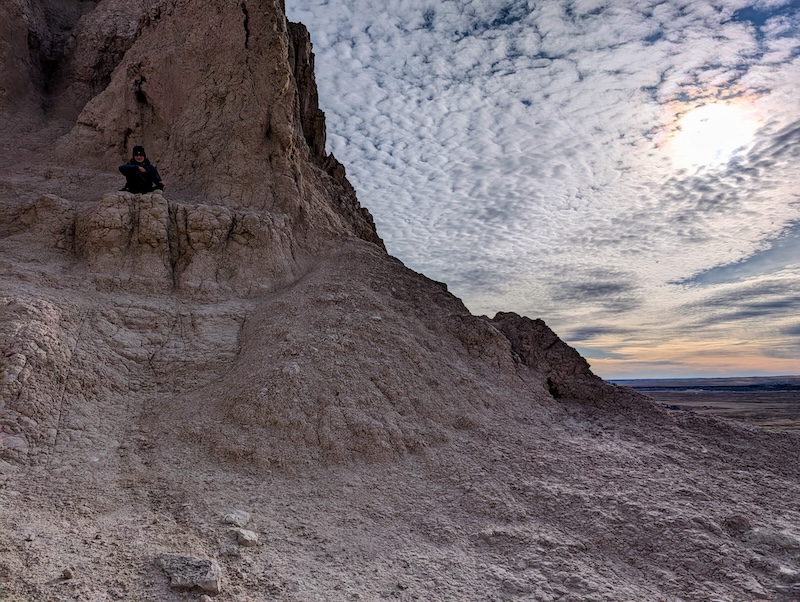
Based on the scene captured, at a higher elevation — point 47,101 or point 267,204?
point 47,101

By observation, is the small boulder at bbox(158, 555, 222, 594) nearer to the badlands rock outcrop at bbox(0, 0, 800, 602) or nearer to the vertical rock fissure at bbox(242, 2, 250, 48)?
the badlands rock outcrop at bbox(0, 0, 800, 602)

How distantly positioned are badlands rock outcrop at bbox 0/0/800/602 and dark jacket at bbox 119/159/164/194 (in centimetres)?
68

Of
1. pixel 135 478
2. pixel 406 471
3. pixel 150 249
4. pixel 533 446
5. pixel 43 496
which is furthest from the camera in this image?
Result: pixel 150 249

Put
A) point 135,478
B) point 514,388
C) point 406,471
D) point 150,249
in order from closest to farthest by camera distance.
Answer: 1. point 135,478
2. point 406,471
3. point 150,249
4. point 514,388

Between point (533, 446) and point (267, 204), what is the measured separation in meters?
8.00

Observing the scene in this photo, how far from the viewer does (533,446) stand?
8.38 metres

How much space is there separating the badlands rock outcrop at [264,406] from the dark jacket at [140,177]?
68cm

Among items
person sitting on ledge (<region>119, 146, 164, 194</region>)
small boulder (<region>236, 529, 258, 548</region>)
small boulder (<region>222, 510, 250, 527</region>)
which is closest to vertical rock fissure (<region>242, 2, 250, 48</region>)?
person sitting on ledge (<region>119, 146, 164, 194</region>)

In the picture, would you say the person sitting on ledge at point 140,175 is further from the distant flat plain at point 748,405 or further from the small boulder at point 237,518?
the distant flat plain at point 748,405

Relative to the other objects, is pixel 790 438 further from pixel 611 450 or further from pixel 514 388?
pixel 514 388

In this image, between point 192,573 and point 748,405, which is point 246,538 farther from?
point 748,405

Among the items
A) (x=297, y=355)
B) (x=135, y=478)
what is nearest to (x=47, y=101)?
(x=297, y=355)

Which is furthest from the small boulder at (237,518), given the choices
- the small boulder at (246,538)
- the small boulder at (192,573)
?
the small boulder at (192,573)

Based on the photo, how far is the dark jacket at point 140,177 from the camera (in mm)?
10352
